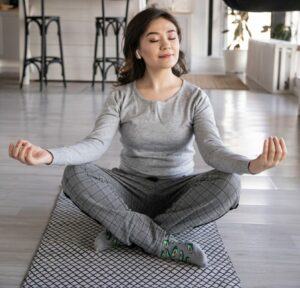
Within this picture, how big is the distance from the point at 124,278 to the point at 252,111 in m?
3.01

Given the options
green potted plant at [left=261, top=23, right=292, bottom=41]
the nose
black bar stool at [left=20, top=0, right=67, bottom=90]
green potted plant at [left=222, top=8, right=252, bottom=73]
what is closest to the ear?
the nose

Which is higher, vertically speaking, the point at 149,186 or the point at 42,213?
the point at 149,186

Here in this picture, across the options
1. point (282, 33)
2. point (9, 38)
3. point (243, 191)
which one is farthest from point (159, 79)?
point (9, 38)

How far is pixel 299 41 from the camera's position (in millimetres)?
6152

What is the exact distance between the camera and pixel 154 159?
5.58 ft

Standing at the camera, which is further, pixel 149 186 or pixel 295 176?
pixel 295 176

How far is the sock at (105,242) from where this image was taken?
1.58 m

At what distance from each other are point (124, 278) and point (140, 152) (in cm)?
44

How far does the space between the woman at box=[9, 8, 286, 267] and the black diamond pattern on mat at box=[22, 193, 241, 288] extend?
4cm

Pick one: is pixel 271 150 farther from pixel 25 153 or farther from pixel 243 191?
pixel 243 191

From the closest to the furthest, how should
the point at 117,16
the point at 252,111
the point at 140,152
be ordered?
the point at 140,152
the point at 252,111
the point at 117,16

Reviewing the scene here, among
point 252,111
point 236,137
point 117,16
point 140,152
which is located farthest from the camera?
point 117,16

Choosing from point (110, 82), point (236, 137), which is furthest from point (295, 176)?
point (110, 82)

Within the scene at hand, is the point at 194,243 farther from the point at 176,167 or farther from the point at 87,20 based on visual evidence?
the point at 87,20
